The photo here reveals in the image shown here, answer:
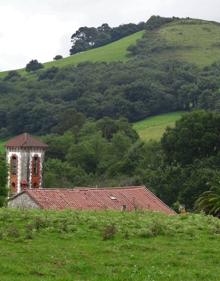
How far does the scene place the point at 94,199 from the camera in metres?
46.6

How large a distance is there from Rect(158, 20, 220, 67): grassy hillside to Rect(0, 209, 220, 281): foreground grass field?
5797 inches

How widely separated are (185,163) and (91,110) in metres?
62.5

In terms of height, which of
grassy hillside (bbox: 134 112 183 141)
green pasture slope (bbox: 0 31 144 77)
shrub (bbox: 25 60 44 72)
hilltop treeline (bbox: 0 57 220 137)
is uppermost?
green pasture slope (bbox: 0 31 144 77)

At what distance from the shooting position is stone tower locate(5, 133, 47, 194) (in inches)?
2753

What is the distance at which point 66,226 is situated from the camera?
24.4 metres

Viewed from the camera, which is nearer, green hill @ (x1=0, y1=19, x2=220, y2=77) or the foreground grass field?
the foreground grass field

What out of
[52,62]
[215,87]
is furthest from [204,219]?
[52,62]

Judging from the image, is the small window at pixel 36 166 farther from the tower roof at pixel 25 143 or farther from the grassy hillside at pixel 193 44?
the grassy hillside at pixel 193 44

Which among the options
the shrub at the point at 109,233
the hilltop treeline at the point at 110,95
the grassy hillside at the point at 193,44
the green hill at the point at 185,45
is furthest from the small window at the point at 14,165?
the green hill at the point at 185,45

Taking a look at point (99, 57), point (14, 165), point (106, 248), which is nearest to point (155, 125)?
point (14, 165)

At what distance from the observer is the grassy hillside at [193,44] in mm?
178750

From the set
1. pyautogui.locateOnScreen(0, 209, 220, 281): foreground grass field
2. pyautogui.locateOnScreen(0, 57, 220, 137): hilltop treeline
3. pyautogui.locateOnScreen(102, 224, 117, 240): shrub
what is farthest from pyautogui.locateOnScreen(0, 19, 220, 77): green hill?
pyautogui.locateOnScreen(102, 224, 117, 240): shrub

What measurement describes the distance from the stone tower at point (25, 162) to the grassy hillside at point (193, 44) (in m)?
104

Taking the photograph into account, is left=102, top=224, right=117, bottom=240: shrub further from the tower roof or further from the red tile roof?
the tower roof
